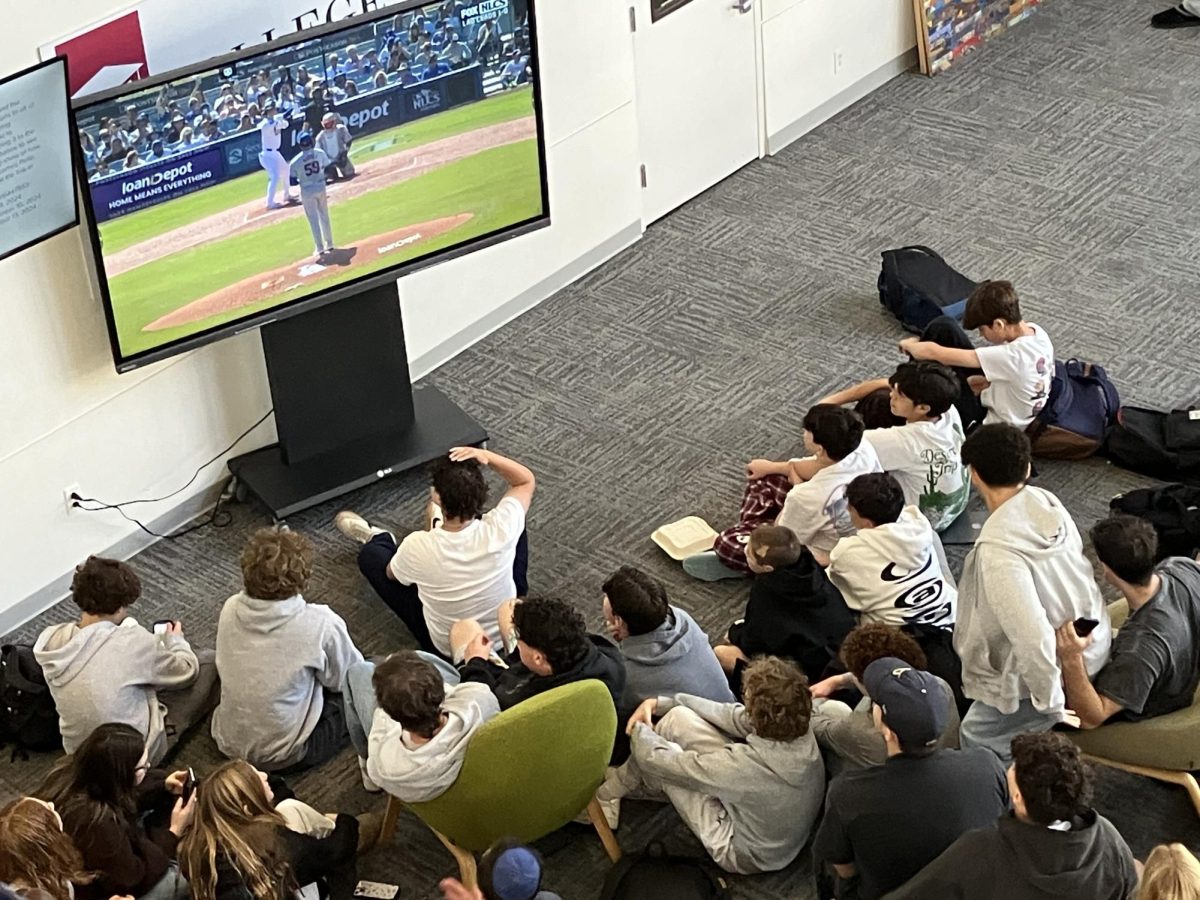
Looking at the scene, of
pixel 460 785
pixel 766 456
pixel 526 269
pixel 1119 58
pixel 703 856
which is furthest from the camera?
pixel 1119 58

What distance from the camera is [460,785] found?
3520mm

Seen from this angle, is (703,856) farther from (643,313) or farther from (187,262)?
(643,313)

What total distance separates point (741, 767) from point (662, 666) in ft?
1.20

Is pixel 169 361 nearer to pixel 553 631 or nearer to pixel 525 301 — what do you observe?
pixel 525 301

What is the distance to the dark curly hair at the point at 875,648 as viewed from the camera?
357cm

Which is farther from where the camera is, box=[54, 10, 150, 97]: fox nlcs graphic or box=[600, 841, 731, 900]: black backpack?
box=[54, 10, 150, 97]: fox nlcs graphic

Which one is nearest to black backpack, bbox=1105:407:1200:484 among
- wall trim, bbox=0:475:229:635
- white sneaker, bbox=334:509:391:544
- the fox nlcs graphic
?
white sneaker, bbox=334:509:391:544

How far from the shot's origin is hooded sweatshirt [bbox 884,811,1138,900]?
10.0 feet

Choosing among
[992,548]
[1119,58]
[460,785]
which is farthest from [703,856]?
[1119,58]

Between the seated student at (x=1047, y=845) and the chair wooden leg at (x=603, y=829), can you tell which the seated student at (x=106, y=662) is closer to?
the chair wooden leg at (x=603, y=829)

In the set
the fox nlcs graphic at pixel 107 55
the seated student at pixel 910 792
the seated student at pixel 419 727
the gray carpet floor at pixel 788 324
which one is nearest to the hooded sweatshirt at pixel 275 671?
the gray carpet floor at pixel 788 324

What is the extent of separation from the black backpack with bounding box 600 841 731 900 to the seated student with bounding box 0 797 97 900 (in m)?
1.15

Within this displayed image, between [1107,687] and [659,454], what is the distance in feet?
6.42

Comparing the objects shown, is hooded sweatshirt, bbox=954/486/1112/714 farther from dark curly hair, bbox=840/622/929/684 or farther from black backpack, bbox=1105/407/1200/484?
black backpack, bbox=1105/407/1200/484
